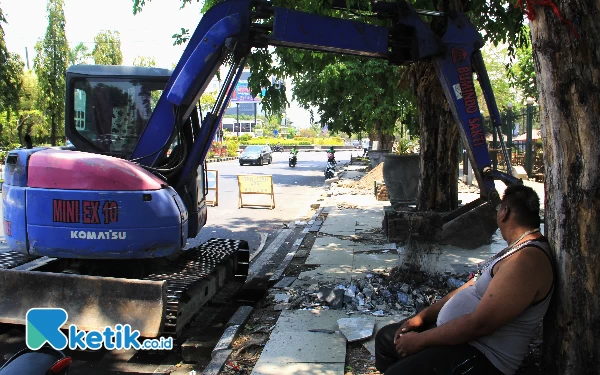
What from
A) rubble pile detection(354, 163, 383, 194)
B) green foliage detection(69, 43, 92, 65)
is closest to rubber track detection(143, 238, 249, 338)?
rubble pile detection(354, 163, 383, 194)

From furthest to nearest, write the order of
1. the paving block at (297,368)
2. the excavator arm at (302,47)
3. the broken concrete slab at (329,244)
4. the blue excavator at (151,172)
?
the broken concrete slab at (329,244) → the excavator arm at (302,47) → the blue excavator at (151,172) → the paving block at (297,368)

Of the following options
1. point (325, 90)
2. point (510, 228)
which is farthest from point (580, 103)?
point (325, 90)

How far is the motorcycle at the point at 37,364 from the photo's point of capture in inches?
88.3

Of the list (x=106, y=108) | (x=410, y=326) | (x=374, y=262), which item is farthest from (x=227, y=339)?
(x=374, y=262)

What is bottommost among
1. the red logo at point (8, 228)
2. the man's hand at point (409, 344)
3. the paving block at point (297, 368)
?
the paving block at point (297, 368)

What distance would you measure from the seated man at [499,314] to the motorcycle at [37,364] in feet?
5.30

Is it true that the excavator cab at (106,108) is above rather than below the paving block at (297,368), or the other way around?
above

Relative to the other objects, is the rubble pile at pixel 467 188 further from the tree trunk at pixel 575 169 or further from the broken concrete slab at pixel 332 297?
the tree trunk at pixel 575 169

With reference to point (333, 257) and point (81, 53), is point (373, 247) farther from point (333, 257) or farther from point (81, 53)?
point (81, 53)

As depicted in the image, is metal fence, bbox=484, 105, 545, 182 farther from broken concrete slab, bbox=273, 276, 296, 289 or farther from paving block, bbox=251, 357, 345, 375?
paving block, bbox=251, 357, 345, 375

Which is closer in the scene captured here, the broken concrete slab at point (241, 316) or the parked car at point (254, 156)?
the broken concrete slab at point (241, 316)

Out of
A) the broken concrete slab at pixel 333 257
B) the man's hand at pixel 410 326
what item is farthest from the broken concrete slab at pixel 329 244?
the man's hand at pixel 410 326

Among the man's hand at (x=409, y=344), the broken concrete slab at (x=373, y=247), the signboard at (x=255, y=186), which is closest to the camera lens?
the man's hand at (x=409, y=344)

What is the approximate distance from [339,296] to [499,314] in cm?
327
